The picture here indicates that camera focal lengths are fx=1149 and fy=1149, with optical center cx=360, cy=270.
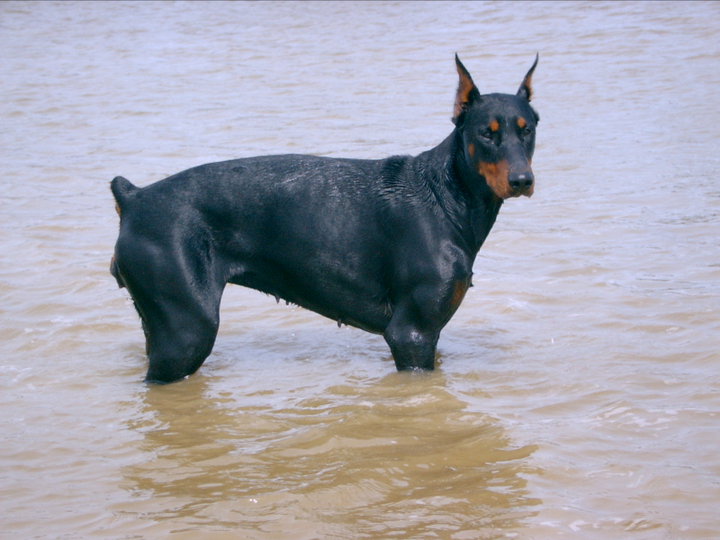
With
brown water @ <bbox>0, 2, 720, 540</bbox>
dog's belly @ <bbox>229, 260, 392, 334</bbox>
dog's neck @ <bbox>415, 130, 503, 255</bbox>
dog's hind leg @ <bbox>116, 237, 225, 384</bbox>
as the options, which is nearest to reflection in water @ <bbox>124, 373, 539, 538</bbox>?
brown water @ <bbox>0, 2, 720, 540</bbox>

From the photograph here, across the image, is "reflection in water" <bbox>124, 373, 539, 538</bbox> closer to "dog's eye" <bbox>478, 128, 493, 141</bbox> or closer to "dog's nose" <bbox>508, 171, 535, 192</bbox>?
"dog's nose" <bbox>508, 171, 535, 192</bbox>

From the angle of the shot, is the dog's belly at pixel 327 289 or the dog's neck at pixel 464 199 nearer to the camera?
the dog's neck at pixel 464 199

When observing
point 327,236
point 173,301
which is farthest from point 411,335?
point 173,301

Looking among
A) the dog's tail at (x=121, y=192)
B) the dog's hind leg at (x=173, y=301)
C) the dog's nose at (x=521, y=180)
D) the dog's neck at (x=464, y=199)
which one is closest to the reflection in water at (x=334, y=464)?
the dog's hind leg at (x=173, y=301)

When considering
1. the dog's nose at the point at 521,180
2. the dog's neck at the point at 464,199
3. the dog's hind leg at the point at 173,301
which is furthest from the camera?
the dog's neck at the point at 464,199

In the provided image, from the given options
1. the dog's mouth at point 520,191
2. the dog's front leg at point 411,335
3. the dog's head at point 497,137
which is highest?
the dog's head at point 497,137

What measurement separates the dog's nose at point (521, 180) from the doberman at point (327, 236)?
186mm

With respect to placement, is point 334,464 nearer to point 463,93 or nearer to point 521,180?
point 521,180

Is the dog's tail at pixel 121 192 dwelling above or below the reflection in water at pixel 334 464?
above

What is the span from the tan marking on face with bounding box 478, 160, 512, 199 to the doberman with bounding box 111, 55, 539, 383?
1cm

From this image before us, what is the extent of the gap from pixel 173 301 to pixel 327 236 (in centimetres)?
92

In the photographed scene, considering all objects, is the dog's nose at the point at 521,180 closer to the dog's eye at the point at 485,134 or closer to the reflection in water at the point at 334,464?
the dog's eye at the point at 485,134

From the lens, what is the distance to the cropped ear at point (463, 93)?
6137mm

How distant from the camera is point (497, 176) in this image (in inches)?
237
